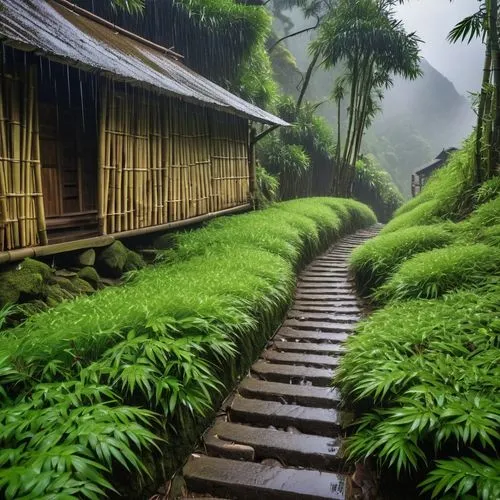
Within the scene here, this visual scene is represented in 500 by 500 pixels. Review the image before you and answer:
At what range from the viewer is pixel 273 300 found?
561cm

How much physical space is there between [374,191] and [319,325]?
2120cm

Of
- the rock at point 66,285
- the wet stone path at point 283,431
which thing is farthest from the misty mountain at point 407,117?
the wet stone path at point 283,431

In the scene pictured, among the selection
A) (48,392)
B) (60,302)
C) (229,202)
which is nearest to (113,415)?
Answer: (48,392)

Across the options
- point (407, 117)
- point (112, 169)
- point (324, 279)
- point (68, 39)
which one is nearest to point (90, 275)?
point (112, 169)

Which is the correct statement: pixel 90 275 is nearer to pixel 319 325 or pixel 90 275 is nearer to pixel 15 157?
pixel 15 157

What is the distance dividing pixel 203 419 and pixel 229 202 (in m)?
7.94

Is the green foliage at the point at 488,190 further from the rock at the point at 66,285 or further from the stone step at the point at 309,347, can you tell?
the rock at the point at 66,285

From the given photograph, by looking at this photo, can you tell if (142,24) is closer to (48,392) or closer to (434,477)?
(48,392)

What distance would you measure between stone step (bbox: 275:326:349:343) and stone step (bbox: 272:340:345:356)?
0.13 m

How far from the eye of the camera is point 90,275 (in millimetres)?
6008

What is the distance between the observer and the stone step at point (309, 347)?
16.5ft

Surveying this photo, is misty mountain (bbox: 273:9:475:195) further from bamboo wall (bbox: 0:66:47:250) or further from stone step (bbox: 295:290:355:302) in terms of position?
bamboo wall (bbox: 0:66:47:250)

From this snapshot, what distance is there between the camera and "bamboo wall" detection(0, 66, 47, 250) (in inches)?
191

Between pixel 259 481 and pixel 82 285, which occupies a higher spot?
pixel 82 285
